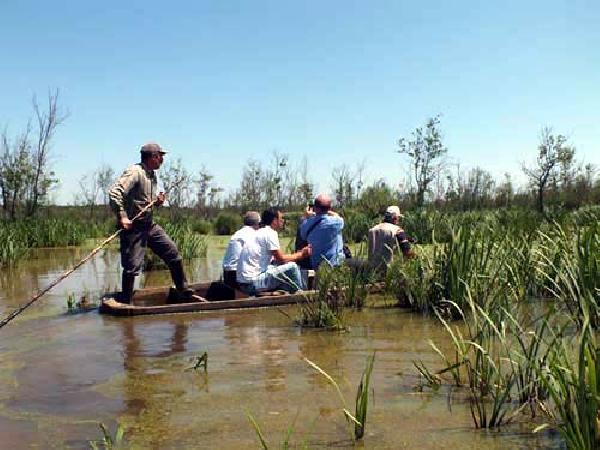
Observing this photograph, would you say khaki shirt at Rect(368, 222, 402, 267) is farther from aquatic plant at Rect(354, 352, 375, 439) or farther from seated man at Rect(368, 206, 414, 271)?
aquatic plant at Rect(354, 352, 375, 439)

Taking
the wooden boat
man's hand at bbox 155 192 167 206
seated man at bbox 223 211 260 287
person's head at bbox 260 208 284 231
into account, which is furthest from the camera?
person's head at bbox 260 208 284 231

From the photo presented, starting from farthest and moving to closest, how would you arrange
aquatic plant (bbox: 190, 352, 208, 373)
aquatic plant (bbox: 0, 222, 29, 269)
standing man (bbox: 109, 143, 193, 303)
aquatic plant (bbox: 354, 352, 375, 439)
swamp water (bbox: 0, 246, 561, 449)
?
aquatic plant (bbox: 0, 222, 29, 269)
standing man (bbox: 109, 143, 193, 303)
aquatic plant (bbox: 190, 352, 208, 373)
swamp water (bbox: 0, 246, 561, 449)
aquatic plant (bbox: 354, 352, 375, 439)

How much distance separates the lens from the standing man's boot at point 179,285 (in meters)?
7.33

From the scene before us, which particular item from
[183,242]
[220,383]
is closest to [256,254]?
[220,383]

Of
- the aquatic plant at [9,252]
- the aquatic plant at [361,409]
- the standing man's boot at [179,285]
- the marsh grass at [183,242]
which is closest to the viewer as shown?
the aquatic plant at [361,409]

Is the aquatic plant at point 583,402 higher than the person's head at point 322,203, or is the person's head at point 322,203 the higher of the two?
the person's head at point 322,203

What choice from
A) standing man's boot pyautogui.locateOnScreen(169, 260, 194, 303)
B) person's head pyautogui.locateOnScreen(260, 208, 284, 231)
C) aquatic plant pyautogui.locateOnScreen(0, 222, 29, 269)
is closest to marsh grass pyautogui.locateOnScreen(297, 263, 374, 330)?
person's head pyautogui.locateOnScreen(260, 208, 284, 231)

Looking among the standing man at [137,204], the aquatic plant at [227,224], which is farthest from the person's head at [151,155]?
the aquatic plant at [227,224]

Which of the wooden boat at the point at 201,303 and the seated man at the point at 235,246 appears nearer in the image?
the wooden boat at the point at 201,303

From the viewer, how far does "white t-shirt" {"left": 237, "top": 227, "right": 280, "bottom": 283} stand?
284 inches

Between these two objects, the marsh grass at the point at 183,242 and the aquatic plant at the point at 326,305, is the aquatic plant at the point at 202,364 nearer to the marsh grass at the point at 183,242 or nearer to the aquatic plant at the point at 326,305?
the aquatic plant at the point at 326,305

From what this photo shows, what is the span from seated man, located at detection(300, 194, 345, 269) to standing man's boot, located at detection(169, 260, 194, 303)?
1.51 meters

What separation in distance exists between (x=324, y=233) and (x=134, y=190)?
7.31 feet

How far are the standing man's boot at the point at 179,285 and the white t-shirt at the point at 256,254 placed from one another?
0.65m
